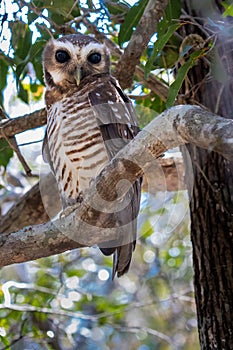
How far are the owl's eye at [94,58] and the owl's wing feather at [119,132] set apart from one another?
0.37 m

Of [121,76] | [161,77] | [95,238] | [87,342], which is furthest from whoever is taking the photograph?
[87,342]

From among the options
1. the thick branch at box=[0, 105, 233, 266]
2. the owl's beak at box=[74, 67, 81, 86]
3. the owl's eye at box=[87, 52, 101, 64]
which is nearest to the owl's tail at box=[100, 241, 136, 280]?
the thick branch at box=[0, 105, 233, 266]

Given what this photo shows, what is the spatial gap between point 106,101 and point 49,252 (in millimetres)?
923

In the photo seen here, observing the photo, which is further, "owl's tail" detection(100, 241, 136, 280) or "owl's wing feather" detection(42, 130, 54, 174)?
"owl's wing feather" detection(42, 130, 54, 174)

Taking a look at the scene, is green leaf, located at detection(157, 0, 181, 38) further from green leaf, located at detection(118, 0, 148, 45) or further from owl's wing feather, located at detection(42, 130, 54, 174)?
owl's wing feather, located at detection(42, 130, 54, 174)

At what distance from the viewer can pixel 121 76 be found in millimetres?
3822

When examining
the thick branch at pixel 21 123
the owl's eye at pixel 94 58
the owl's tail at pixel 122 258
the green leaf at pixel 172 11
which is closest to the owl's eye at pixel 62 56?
the owl's eye at pixel 94 58

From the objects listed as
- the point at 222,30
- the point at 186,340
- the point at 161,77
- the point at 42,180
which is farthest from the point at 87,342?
the point at 222,30

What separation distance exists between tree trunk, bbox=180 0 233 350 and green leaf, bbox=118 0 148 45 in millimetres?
358

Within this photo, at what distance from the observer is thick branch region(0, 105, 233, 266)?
2.06 metres

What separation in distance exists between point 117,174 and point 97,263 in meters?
4.40

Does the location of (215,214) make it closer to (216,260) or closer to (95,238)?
(216,260)

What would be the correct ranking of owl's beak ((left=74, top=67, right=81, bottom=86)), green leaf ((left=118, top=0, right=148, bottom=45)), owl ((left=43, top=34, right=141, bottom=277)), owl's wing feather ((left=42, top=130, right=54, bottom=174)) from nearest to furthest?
owl ((left=43, top=34, right=141, bottom=277)), green leaf ((left=118, top=0, right=148, bottom=45)), owl's beak ((left=74, top=67, right=81, bottom=86)), owl's wing feather ((left=42, top=130, right=54, bottom=174))

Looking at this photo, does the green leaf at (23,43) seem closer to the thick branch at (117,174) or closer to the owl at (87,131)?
the owl at (87,131)
